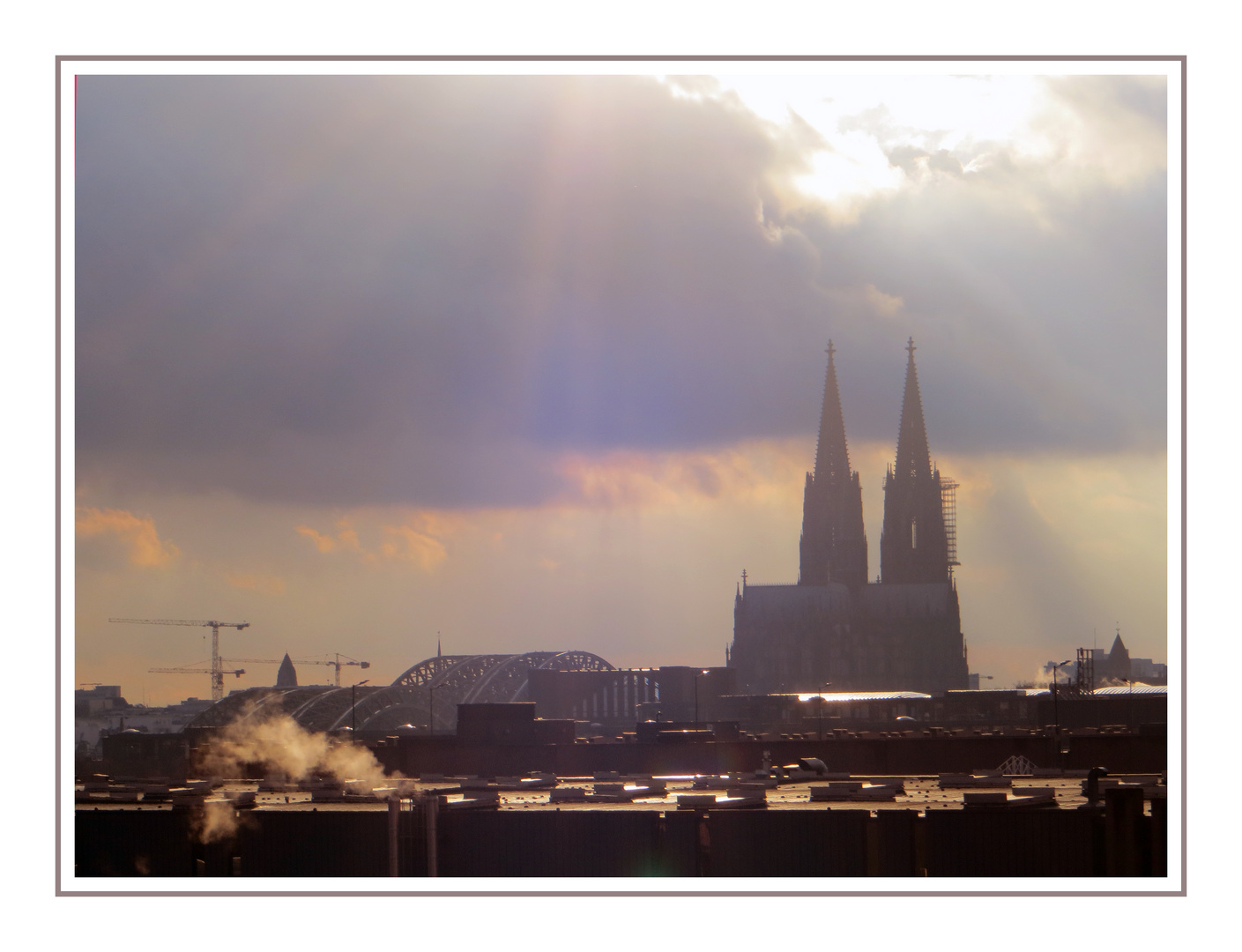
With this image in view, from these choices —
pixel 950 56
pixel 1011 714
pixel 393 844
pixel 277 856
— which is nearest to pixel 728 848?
pixel 393 844

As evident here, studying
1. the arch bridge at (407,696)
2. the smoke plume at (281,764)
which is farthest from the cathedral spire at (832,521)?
the smoke plume at (281,764)

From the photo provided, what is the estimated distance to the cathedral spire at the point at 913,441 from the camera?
179 m

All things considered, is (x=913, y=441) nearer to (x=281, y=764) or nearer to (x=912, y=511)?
(x=912, y=511)

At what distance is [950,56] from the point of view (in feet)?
70.0

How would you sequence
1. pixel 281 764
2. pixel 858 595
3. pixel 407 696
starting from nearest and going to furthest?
pixel 281 764
pixel 407 696
pixel 858 595

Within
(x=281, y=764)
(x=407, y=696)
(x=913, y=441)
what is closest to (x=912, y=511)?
(x=913, y=441)

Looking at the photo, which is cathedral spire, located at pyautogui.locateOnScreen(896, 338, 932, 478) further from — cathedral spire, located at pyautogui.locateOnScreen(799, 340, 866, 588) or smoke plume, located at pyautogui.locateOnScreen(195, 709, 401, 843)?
smoke plume, located at pyautogui.locateOnScreen(195, 709, 401, 843)

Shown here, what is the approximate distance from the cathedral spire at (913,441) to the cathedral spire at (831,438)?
6923mm

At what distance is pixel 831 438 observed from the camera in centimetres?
18312

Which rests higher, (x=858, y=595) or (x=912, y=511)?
(x=912, y=511)

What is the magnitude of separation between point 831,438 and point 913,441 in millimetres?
10351

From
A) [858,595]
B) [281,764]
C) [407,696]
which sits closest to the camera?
[281,764]

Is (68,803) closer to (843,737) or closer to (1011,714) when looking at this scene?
(843,737)
